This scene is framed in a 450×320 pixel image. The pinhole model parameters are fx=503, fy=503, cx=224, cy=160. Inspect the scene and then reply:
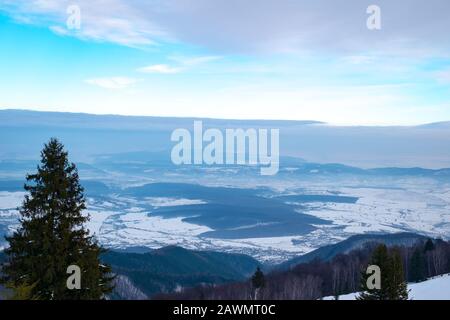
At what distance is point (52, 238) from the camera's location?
11.0 metres

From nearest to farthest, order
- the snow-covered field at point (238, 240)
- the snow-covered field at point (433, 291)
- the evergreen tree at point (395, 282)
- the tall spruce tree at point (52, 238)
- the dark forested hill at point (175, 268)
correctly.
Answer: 1. the tall spruce tree at point (52, 238)
2. the evergreen tree at point (395, 282)
3. the snow-covered field at point (433, 291)
4. the dark forested hill at point (175, 268)
5. the snow-covered field at point (238, 240)

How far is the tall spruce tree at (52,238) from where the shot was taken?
10875 mm

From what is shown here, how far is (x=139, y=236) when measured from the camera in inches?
5674

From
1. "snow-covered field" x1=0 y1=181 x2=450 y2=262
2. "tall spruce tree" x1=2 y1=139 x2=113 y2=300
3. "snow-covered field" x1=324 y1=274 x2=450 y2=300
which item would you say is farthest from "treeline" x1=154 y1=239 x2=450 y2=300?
"snow-covered field" x1=0 y1=181 x2=450 y2=262

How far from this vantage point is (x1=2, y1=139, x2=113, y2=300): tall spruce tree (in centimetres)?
1088

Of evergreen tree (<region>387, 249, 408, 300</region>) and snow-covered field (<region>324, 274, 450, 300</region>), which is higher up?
evergreen tree (<region>387, 249, 408, 300</region>)

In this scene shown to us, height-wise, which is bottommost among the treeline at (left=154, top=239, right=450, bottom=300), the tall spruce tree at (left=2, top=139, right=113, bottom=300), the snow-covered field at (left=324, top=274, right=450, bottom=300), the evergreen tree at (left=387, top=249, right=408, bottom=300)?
the treeline at (left=154, top=239, right=450, bottom=300)

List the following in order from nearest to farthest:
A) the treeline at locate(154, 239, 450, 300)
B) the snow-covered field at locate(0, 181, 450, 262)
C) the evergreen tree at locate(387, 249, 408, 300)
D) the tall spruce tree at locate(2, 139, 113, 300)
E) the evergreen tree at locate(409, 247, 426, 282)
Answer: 1. the tall spruce tree at locate(2, 139, 113, 300)
2. the evergreen tree at locate(387, 249, 408, 300)
3. the treeline at locate(154, 239, 450, 300)
4. the evergreen tree at locate(409, 247, 426, 282)
5. the snow-covered field at locate(0, 181, 450, 262)

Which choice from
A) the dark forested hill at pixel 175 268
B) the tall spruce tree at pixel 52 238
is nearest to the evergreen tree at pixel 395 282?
the tall spruce tree at pixel 52 238

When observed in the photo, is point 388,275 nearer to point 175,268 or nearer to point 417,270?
point 417,270

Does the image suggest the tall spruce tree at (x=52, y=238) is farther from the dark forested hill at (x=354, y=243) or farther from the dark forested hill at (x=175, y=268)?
the dark forested hill at (x=354, y=243)

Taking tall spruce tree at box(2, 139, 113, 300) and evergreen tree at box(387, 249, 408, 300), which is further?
evergreen tree at box(387, 249, 408, 300)

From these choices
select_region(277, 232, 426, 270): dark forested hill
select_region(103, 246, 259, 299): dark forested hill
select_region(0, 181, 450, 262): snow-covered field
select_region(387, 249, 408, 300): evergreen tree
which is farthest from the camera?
select_region(0, 181, 450, 262): snow-covered field

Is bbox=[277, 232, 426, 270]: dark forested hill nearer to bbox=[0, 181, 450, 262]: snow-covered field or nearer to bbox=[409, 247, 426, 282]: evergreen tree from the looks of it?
bbox=[0, 181, 450, 262]: snow-covered field
